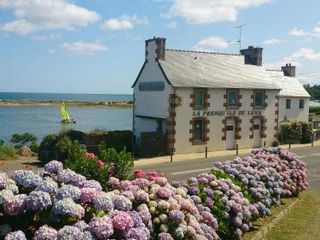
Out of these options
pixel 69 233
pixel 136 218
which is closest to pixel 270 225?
pixel 136 218

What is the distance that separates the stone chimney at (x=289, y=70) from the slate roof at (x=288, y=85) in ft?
2.27

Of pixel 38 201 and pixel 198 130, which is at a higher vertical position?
pixel 38 201

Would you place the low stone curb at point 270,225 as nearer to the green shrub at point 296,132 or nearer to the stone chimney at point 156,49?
the stone chimney at point 156,49

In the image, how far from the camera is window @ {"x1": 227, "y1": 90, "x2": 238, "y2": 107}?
112 ft

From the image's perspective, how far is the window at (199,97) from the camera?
31953 mm

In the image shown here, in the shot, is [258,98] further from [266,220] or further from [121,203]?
[121,203]

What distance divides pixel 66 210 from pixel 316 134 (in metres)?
41.2

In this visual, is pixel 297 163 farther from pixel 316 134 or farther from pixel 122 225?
pixel 316 134

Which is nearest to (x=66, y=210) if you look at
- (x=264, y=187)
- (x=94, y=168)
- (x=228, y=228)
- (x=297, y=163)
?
(x=94, y=168)

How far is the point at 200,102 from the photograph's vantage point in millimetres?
32406

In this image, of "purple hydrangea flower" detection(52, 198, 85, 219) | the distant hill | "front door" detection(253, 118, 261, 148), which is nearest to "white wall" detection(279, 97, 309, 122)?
"front door" detection(253, 118, 261, 148)

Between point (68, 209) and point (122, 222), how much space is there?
0.70 meters

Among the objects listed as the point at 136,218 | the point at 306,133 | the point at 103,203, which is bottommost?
the point at 306,133

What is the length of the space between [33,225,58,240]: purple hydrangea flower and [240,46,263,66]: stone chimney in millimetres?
34903
